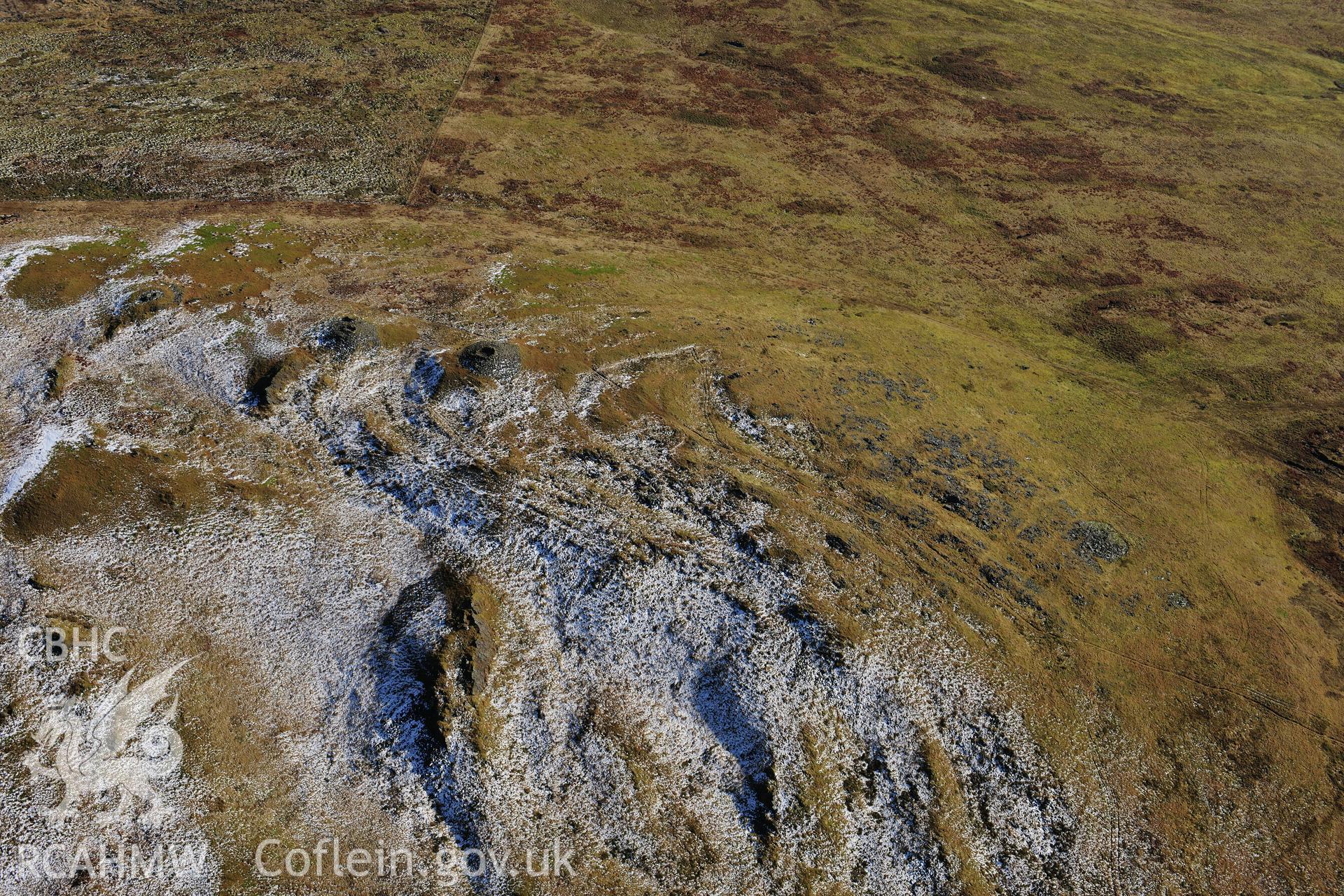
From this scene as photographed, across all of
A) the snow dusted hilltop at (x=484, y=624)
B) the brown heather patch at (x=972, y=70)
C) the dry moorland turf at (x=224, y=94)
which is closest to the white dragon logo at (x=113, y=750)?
the snow dusted hilltop at (x=484, y=624)

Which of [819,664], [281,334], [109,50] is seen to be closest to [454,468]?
[281,334]

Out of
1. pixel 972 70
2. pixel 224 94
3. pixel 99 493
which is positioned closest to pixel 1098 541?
pixel 99 493

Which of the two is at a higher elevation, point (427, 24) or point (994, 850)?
point (427, 24)

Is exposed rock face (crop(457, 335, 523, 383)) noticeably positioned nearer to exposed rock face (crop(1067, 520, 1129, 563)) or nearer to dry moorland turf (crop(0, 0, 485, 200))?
dry moorland turf (crop(0, 0, 485, 200))

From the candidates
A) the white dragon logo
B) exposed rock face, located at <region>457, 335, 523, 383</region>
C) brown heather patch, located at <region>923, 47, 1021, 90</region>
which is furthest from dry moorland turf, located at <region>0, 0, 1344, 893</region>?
the white dragon logo

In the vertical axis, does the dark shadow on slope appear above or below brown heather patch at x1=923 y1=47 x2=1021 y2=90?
below

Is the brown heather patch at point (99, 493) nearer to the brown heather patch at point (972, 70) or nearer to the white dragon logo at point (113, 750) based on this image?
the white dragon logo at point (113, 750)

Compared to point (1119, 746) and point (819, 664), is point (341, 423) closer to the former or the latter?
point (819, 664)

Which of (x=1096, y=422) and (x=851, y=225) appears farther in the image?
(x=851, y=225)
